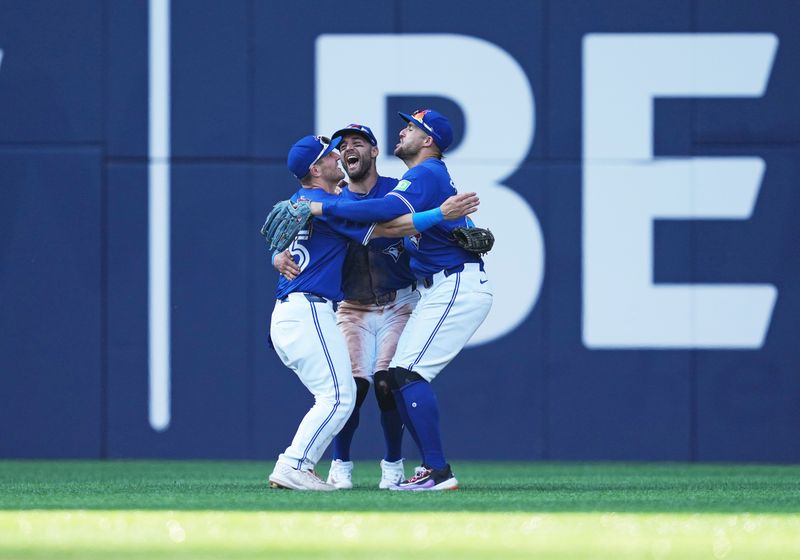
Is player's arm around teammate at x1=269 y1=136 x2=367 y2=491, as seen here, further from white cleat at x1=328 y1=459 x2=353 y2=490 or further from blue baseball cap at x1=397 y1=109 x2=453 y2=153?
blue baseball cap at x1=397 y1=109 x2=453 y2=153

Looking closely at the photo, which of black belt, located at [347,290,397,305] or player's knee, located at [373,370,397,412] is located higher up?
black belt, located at [347,290,397,305]

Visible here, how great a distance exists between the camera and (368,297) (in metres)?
7.29

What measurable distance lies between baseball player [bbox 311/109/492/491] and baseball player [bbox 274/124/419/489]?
0.68 feet

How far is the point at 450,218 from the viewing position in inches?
260

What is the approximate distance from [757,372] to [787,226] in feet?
3.35

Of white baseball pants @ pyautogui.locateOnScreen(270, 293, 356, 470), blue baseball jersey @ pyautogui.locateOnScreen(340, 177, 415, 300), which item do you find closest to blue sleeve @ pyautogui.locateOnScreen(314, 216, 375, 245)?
white baseball pants @ pyautogui.locateOnScreen(270, 293, 356, 470)

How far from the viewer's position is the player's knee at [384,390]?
691 cm

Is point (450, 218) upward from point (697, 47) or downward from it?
downward

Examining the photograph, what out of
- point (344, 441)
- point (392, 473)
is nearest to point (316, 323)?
point (344, 441)

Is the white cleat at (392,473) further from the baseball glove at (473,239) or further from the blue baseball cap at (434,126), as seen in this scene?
the blue baseball cap at (434,126)

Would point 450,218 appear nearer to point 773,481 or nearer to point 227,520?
point 227,520

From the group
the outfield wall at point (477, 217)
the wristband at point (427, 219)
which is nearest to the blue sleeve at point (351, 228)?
the wristband at point (427, 219)

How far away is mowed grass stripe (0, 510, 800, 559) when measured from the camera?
445 centimetres

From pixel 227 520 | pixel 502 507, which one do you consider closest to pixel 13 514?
pixel 227 520
